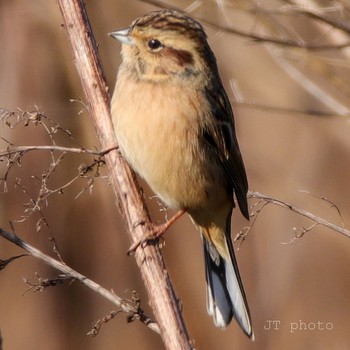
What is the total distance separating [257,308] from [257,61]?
172cm

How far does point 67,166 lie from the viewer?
5793 millimetres

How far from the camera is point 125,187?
132 inches

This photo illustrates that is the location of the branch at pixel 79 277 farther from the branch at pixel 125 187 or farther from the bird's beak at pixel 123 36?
the bird's beak at pixel 123 36

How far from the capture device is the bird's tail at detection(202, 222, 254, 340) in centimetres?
391

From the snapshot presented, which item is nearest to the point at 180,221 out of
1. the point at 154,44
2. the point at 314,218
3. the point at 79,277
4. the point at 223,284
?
the point at 223,284

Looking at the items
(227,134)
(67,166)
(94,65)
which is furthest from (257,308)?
(94,65)

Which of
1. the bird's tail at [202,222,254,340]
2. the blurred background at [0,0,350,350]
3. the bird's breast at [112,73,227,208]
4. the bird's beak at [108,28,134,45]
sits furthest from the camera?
the blurred background at [0,0,350,350]

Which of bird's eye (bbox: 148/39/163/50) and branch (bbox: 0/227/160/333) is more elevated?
bird's eye (bbox: 148/39/163/50)

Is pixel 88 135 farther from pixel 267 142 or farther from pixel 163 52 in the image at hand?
pixel 163 52

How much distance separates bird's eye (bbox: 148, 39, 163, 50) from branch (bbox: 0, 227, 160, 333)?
4.04 feet

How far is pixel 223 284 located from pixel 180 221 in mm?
2029

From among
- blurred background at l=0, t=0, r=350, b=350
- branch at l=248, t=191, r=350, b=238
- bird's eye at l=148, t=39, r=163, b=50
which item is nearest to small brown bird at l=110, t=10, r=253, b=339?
bird's eye at l=148, t=39, r=163, b=50

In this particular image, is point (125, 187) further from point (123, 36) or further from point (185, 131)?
point (123, 36)

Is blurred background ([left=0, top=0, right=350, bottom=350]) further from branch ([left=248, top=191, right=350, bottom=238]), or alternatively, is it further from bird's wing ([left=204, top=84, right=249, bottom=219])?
branch ([left=248, top=191, right=350, bottom=238])
